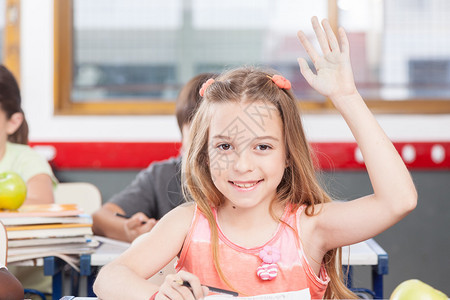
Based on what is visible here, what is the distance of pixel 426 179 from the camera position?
2939mm

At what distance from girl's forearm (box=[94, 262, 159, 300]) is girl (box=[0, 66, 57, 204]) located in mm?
856

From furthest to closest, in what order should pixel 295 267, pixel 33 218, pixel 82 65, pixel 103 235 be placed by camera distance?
1. pixel 82 65
2. pixel 103 235
3. pixel 33 218
4. pixel 295 267

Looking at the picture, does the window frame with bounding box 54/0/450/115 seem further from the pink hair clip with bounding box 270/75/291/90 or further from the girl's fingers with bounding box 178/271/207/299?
the girl's fingers with bounding box 178/271/207/299

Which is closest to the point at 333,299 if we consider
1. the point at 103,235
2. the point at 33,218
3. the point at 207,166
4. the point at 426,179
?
the point at 207,166

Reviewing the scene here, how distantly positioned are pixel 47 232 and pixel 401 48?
2265 millimetres

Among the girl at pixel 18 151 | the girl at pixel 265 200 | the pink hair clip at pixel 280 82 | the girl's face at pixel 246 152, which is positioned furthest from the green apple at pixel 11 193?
the pink hair clip at pixel 280 82

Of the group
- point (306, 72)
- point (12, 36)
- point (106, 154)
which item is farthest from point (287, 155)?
point (12, 36)

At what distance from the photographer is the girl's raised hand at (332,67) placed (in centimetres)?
102

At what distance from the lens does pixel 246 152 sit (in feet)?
3.59

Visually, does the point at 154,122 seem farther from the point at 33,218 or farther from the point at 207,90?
the point at 207,90

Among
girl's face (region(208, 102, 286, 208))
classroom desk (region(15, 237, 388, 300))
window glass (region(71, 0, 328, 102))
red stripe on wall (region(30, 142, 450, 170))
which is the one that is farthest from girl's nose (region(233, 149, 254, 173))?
window glass (region(71, 0, 328, 102))

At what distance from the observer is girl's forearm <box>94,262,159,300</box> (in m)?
1.00

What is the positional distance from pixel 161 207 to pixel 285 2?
1.53 m

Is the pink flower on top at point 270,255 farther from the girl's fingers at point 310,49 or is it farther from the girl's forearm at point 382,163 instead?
the girl's fingers at point 310,49
